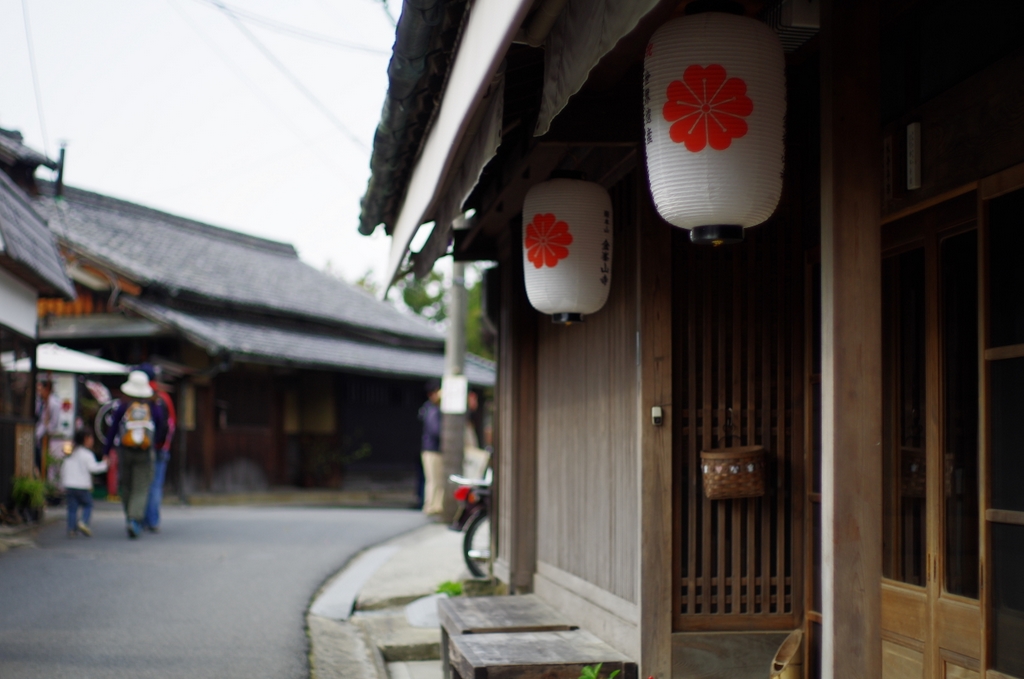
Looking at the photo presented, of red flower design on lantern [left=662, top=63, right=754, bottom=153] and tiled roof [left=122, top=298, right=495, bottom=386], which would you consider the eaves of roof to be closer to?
red flower design on lantern [left=662, top=63, right=754, bottom=153]

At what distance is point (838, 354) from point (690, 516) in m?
2.22

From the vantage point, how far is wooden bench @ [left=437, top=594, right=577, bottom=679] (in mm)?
6176

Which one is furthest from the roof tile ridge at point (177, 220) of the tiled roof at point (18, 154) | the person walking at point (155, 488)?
the person walking at point (155, 488)

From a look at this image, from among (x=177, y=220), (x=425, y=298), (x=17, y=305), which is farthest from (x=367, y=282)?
(x=17, y=305)

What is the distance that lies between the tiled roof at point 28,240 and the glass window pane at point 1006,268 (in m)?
11.0

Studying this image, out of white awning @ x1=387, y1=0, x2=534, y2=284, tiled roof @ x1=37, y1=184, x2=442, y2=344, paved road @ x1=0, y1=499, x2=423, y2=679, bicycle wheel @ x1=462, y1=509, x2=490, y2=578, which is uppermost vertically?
tiled roof @ x1=37, y1=184, x2=442, y2=344

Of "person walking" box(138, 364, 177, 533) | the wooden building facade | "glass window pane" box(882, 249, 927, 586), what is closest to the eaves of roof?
the wooden building facade

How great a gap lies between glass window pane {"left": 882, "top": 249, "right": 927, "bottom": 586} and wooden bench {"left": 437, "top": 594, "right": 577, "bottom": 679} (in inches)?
93.3

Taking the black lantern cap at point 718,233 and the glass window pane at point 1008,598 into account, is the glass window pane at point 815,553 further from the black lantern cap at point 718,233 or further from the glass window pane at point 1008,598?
the black lantern cap at point 718,233

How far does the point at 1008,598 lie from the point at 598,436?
2927mm

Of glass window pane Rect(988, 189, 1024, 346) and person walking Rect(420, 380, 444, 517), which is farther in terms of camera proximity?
person walking Rect(420, 380, 444, 517)

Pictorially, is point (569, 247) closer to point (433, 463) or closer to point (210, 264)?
point (433, 463)

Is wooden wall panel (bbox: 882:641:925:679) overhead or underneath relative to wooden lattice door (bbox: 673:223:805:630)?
underneath

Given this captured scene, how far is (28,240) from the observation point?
1370 centimetres
